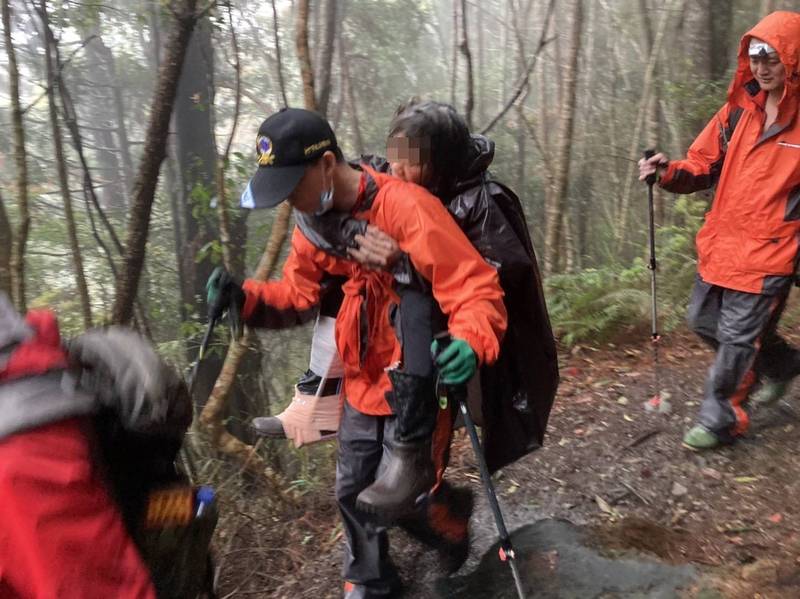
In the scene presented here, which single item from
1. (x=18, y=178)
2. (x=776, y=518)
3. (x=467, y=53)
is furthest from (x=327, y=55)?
(x=776, y=518)

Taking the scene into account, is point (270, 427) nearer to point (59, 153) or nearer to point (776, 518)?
point (776, 518)

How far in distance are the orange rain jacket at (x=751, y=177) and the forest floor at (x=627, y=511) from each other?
1136 mm

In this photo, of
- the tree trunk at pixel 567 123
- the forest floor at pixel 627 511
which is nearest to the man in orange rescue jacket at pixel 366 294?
the forest floor at pixel 627 511

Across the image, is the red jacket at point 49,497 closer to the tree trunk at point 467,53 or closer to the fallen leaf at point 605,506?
the fallen leaf at point 605,506

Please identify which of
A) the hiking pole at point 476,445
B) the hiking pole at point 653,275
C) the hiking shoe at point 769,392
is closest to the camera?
the hiking pole at point 476,445

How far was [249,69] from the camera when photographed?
52.1 ft

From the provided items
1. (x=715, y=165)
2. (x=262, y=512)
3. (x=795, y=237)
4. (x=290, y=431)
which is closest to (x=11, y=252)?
(x=262, y=512)

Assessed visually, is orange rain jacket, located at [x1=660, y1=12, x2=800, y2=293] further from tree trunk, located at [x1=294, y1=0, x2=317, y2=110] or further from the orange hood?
tree trunk, located at [x1=294, y1=0, x2=317, y2=110]

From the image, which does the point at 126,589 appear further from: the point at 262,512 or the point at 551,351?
the point at 262,512

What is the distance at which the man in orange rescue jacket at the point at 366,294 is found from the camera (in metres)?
2.27

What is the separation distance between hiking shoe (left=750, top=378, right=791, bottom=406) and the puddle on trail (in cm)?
182

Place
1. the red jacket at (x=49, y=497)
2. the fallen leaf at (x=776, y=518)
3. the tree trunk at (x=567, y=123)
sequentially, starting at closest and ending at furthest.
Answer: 1. the red jacket at (x=49, y=497)
2. the fallen leaf at (x=776, y=518)
3. the tree trunk at (x=567, y=123)

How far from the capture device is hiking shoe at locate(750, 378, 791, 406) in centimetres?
433

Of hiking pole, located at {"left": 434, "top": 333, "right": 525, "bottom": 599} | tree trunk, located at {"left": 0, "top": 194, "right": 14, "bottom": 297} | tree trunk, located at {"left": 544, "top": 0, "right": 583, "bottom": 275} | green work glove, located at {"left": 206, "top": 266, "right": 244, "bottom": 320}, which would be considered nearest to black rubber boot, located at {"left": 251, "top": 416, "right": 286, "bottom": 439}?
green work glove, located at {"left": 206, "top": 266, "right": 244, "bottom": 320}
